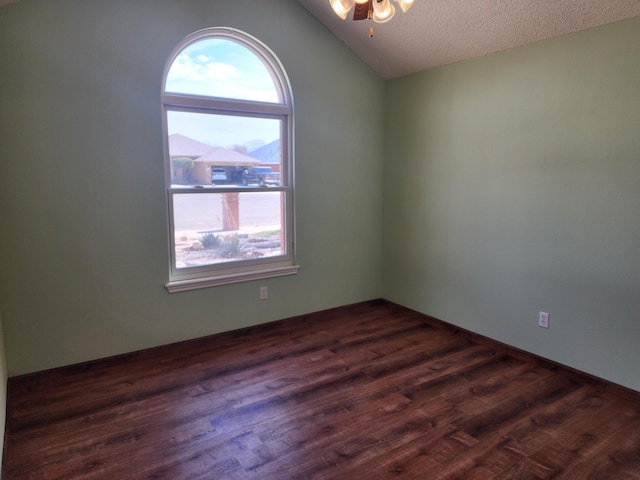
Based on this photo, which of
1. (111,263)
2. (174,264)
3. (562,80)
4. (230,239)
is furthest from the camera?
(230,239)

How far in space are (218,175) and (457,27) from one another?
7.01 ft

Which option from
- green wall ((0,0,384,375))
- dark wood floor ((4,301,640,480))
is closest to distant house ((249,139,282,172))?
green wall ((0,0,384,375))

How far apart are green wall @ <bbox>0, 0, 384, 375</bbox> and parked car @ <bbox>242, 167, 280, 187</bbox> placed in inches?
8.1

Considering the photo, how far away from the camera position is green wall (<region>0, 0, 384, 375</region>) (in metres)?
2.59

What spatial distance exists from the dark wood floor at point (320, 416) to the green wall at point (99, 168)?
290mm

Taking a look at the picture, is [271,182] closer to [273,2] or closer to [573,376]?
[273,2]

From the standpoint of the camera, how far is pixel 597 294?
266 centimetres

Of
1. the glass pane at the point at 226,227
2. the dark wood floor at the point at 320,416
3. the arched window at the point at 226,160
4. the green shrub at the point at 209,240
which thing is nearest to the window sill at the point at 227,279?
the arched window at the point at 226,160

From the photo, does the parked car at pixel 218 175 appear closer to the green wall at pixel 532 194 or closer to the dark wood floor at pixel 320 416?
the dark wood floor at pixel 320 416

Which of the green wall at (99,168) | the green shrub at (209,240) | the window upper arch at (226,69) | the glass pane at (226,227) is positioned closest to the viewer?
the green wall at (99,168)

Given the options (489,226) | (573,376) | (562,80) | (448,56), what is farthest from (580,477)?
(448,56)

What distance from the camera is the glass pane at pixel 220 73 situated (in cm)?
314

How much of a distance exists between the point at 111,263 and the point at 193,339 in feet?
2.93

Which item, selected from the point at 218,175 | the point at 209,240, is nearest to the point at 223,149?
the point at 218,175
